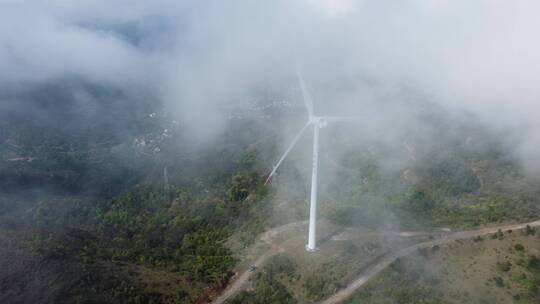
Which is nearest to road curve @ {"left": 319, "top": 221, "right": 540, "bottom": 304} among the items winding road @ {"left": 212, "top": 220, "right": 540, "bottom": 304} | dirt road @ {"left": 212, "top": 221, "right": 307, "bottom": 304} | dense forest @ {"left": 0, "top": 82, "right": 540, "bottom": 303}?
winding road @ {"left": 212, "top": 220, "right": 540, "bottom": 304}

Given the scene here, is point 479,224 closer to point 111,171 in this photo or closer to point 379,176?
point 379,176

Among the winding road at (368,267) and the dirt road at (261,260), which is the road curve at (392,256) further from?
the dirt road at (261,260)

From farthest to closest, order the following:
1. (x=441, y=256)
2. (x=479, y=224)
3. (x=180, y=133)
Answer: (x=180, y=133)
(x=479, y=224)
(x=441, y=256)

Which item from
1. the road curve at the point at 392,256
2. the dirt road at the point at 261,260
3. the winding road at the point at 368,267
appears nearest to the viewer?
the road curve at the point at 392,256

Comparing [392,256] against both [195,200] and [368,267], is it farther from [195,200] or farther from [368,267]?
[195,200]

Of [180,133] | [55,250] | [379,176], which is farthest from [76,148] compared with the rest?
[379,176]

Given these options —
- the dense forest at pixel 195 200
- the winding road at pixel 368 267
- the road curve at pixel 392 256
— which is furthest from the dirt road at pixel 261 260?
the road curve at pixel 392 256

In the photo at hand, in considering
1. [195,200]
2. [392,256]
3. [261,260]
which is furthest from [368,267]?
[195,200]

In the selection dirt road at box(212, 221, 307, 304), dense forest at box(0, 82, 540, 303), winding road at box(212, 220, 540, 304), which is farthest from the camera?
dense forest at box(0, 82, 540, 303)

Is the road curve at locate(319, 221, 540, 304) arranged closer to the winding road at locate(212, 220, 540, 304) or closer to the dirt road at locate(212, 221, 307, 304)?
the winding road at locate(212, 220, 540, 304)
